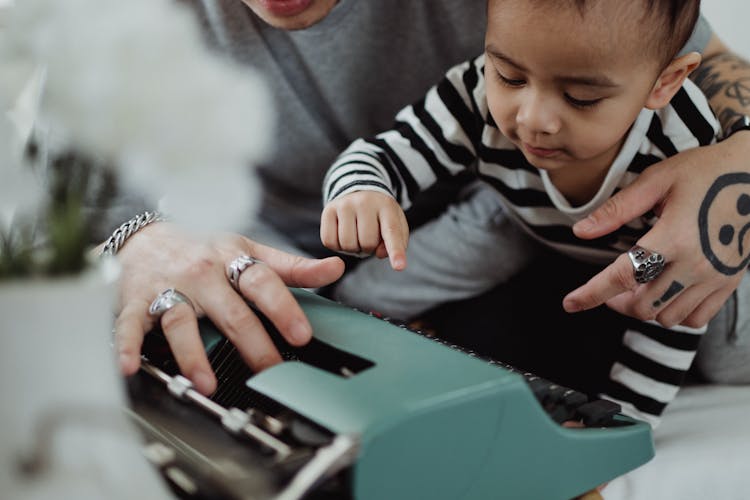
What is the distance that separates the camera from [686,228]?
2.53 ft

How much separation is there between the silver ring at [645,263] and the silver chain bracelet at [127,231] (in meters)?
0.46

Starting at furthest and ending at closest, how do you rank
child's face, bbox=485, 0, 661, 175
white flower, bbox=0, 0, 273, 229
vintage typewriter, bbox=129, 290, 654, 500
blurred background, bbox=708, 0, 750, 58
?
blurred background, bbox=708, 0, 750, 58
child's face, bbox=485, 0, 661, 175
vintage typewriter, bbox=129, 290, 654, 500
white flower, bbox=0, 0, 273, 229

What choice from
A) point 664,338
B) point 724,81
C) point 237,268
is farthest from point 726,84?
point 237,268

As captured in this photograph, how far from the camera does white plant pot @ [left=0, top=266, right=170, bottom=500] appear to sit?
1.06ft

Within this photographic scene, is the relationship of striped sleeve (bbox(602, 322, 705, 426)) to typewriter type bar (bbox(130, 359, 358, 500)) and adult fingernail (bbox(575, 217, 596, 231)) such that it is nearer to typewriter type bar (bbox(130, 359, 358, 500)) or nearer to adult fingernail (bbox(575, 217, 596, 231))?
adult fingernail (bbox(575, 217, 596, 231))

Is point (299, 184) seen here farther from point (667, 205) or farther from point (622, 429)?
point (622, 429)

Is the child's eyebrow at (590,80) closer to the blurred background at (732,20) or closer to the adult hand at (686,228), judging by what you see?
the adult hand at (686,228)

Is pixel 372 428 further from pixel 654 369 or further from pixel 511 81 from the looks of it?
pixel 654 369

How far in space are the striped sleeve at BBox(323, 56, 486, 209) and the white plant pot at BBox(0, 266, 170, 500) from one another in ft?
2.03

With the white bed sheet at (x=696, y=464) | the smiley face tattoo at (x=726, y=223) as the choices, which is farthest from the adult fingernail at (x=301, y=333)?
the smiley face tattoo at (x=726, y=223)

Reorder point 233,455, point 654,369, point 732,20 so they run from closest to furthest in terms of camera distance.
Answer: point 233,455 → point 654,369 → point 732,20

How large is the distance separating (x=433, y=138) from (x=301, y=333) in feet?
1.55

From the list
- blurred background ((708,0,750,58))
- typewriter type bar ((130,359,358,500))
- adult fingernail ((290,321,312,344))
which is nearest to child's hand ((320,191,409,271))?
adult fingernail ((290,321,312,344))

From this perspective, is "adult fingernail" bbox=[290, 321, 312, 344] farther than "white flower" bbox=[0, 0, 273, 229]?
Yes
